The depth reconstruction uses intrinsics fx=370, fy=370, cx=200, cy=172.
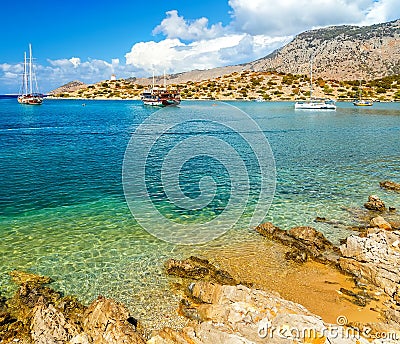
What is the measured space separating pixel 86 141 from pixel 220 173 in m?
24.0

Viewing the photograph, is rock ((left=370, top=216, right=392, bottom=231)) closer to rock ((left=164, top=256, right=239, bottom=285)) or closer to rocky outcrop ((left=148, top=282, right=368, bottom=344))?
rock ((left=164, top=256, right=239, bottom=285))

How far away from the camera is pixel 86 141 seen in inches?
1800

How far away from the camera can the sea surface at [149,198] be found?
43.6 feet

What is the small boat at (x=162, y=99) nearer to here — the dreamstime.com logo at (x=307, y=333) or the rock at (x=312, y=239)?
the rock at (x=312, y=239)

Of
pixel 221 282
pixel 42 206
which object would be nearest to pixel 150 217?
pixel 42 206

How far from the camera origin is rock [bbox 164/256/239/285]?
12452mm

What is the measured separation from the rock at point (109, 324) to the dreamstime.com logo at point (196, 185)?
6.29m

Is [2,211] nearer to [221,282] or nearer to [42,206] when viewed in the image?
[42,206]

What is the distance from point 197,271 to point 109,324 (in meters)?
4.52

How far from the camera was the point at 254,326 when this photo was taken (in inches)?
312

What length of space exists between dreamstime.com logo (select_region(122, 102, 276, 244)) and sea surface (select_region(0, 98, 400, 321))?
10 cm

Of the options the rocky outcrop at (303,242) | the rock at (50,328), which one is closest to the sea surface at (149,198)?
the rocky outcrop at (303,242)

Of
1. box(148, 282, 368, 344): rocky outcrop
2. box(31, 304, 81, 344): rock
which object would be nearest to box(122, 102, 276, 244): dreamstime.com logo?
box(148, 282, 368, 344): rocky outcrop

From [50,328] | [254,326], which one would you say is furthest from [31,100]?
[254,326]
